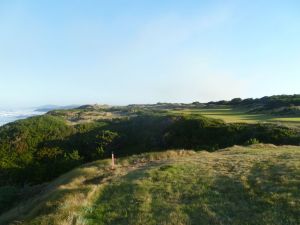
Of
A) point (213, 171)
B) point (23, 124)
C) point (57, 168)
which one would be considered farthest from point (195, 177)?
point (23, 124)

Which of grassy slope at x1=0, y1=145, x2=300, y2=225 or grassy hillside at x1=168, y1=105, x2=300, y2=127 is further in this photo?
grassy hillside at x1=168, y1=105, x2=300, y2=127

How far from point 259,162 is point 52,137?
40993mm

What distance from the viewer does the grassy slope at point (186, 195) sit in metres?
12.5

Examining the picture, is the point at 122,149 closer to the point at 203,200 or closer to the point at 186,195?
the point at 186,195

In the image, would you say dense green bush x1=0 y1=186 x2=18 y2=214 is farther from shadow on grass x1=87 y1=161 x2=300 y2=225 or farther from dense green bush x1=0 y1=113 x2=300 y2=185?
shadow on grass x1=87 y1=161 x2=300 y2=225

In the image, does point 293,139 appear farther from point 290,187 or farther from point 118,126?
point 118,126

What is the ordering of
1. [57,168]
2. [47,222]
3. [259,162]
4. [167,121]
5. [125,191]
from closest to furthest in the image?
[47,222], [125,191], [259,162], [57,168], [167,121]

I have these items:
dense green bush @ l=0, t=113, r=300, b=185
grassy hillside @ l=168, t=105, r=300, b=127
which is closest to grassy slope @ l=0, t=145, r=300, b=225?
dense green bush @ l=0, t=113, r=300, b=185

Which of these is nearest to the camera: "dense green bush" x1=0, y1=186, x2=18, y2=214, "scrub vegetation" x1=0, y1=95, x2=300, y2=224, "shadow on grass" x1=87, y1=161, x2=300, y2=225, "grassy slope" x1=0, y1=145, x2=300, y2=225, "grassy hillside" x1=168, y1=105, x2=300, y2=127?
"shadow on grass" x1=87, y1=161, x2=300, y2=225

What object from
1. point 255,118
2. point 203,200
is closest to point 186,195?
point 203,200

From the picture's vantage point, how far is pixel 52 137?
55.8m

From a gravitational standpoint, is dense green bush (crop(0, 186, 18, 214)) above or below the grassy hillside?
below

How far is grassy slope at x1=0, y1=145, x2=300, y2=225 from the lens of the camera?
41.0 ft

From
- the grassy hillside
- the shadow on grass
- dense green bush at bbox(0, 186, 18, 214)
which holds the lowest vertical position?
dense green bush at bbox(0, 186, 18, 214)
